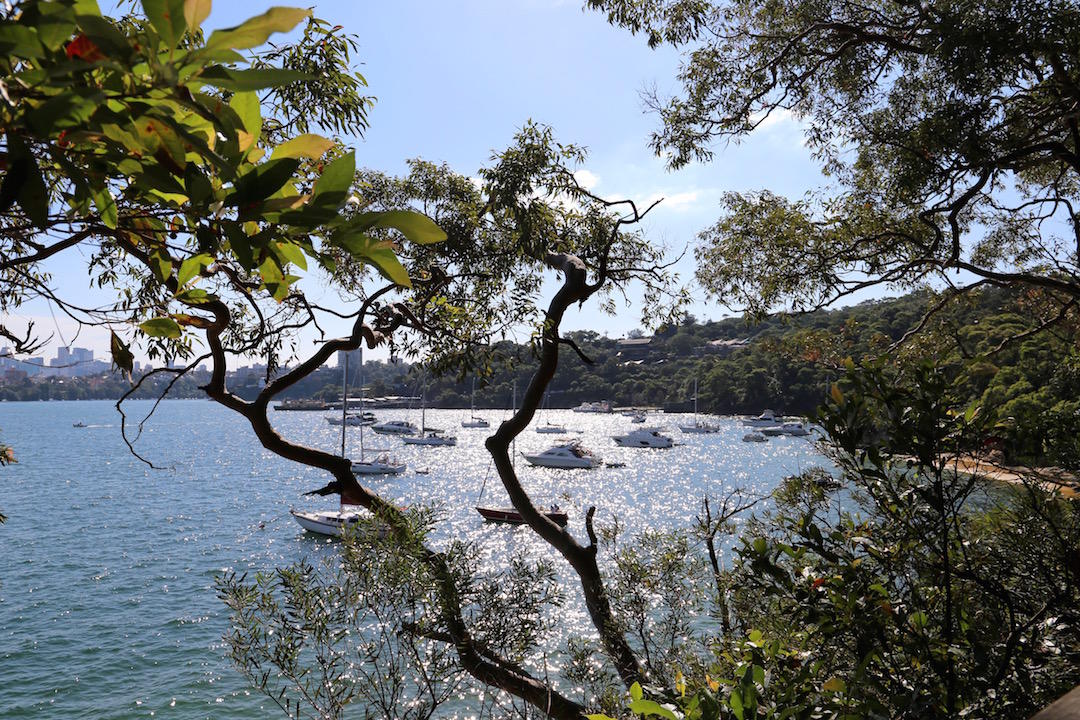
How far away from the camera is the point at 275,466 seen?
51.5 m

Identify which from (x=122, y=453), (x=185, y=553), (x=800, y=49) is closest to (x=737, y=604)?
(x=800, y=49)

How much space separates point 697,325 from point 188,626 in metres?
79.7

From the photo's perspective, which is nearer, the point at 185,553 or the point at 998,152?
the point at 998,152

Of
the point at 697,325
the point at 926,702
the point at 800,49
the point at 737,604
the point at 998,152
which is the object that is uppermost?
the point at 697,325

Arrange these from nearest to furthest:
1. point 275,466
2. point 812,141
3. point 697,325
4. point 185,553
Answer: point 812,141, point 185,553, point 275,466, point 697,325

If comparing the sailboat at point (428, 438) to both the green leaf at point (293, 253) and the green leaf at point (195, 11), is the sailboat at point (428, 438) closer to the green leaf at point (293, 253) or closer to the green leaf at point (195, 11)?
the green leaf at point (293, 253)

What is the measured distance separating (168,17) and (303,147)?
0.48 ft

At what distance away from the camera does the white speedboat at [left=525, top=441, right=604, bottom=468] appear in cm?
4506

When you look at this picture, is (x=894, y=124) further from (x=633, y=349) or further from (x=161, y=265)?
(x=633, y=349)

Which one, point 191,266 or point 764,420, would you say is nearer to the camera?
point 191,266

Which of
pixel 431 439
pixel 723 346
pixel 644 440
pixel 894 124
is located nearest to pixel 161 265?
pixel 894 124

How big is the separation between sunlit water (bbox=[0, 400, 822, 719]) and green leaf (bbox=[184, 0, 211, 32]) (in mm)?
4241

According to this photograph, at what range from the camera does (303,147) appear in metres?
0.60

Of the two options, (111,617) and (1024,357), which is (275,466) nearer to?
(111,617)
